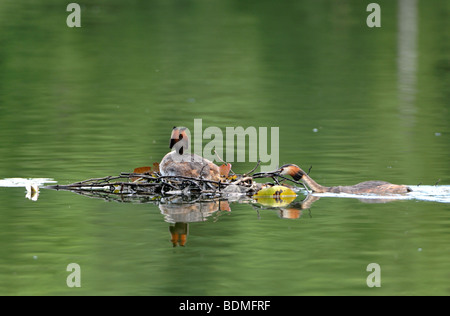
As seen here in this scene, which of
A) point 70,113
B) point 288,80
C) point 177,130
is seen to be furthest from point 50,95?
point 177,130

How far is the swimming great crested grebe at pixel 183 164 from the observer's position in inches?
475

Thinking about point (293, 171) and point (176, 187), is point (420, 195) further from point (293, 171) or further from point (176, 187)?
point (176, 187)

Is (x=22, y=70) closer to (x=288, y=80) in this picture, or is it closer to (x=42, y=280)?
(x=288, y=80)

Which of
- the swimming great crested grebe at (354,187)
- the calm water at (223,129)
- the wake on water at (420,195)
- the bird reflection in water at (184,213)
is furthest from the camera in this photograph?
the swimming great crested grebe at (354,187)

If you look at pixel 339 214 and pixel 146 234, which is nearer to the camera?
pixel 146 234

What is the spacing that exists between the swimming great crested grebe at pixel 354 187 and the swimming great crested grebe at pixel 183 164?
830 millimetres

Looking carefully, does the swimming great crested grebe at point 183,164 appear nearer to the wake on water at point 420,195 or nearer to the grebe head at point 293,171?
the grebe head at point 293,171

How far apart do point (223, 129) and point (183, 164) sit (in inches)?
227

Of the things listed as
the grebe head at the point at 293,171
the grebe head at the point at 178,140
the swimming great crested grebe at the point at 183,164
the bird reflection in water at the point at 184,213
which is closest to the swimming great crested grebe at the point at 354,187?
the grebe head at the point at 293,171

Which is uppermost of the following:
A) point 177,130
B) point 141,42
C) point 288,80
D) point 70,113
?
point 141,42

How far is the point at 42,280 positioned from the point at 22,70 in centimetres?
1925

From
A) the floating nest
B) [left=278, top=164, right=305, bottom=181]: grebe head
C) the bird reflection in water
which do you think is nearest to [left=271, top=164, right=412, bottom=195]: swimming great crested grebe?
[left=278, top=164, right=305, bottom=181]: grebe head

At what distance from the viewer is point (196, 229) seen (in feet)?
34.1

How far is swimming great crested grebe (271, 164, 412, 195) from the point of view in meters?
12.0
